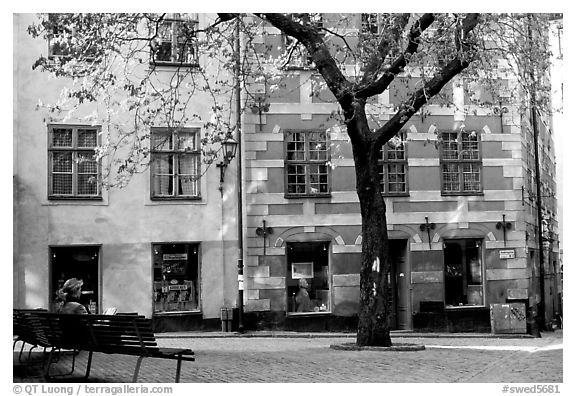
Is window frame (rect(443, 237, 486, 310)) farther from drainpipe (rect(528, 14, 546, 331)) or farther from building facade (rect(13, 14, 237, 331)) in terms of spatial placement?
building facade (rect(13, 14, 237, 331))

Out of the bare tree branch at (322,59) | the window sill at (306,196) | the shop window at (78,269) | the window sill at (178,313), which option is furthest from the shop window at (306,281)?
the bare tree branch at (322,59)

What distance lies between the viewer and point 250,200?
2197 centimetres

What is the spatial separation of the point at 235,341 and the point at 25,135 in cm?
588

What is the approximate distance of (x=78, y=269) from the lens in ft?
65.7

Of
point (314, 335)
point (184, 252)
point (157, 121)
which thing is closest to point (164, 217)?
point (184, 252)

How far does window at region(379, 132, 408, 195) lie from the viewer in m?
22.5

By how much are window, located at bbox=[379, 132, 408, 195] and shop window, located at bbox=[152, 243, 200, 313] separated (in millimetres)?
4624

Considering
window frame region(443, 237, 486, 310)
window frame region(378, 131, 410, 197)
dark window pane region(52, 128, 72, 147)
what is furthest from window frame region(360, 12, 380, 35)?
window frame region(443, 237, 486, 310)

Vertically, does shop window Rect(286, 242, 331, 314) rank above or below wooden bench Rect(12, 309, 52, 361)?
above

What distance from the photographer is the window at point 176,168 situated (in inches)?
829

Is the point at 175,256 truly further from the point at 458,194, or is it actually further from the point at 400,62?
the point at 400,62

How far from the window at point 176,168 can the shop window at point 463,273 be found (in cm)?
606

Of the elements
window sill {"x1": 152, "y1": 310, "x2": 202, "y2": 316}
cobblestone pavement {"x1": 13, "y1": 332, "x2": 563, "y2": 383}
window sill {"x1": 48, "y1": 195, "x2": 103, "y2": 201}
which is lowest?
cobblestone pavement {"x1": 13, "y1": 332, "x2": 563, "y2": 383}

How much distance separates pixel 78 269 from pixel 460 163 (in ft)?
29.7
